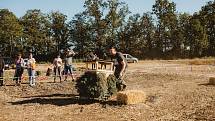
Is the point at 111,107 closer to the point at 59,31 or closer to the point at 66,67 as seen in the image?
the point at 66,67

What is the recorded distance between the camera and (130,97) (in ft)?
50.0

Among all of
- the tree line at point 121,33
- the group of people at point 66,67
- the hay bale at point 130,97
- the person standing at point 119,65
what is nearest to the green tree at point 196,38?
the tree line at point 121,33

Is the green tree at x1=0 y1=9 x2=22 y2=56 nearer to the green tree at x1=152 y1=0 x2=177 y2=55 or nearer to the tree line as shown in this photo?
the tree line

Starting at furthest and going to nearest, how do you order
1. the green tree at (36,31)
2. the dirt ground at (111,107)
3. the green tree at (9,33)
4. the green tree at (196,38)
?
1. the green tree at (36,31)
2. the green tree at (9,33)
3. the green tree at (196,38)
4. the dirt ground at (111,107)

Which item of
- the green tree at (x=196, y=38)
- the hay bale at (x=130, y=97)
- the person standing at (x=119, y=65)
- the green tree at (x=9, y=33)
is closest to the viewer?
the hay bale at (x=130, y=97)

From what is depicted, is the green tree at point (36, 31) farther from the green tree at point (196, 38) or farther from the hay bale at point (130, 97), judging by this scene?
the hay bale at point (130, 97)

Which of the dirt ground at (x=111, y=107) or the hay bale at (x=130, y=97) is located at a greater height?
the hay bale at (x=130, y=97)

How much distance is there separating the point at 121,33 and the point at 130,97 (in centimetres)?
7003

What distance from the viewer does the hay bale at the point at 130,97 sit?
50.0 feet

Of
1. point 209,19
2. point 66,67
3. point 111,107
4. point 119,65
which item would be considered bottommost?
point 111,107

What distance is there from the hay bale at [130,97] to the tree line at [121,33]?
6399 centimetres

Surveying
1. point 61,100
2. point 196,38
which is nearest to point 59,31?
point 196,38

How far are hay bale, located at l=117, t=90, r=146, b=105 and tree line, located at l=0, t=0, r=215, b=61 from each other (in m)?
64.0

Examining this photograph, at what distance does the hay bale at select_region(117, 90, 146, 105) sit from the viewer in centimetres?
1523
